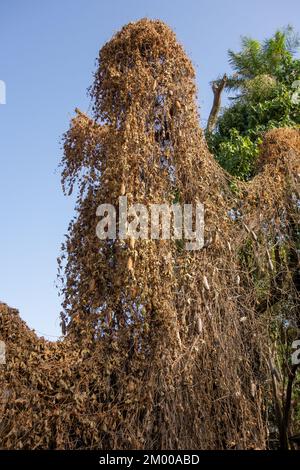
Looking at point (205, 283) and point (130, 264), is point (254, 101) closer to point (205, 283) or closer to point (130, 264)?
point (205, 283)

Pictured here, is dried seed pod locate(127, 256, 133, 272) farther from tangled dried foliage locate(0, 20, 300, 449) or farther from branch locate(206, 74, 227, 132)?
branch locate(206, 74, 227, 132)

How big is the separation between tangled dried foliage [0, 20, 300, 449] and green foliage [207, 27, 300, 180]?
246 centimetres

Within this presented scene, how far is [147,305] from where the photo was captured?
500 cm

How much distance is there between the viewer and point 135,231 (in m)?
5.21

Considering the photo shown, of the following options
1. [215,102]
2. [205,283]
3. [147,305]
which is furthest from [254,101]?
[147,305]

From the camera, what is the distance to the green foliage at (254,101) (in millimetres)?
9191

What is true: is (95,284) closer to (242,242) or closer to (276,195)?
(242,242)

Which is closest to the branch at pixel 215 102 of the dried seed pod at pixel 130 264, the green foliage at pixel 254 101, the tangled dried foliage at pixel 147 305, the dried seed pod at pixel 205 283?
the green foliage at pixel 254 101

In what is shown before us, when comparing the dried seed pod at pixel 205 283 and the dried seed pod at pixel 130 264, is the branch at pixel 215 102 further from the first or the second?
the dried seed pod at pixel 130 264

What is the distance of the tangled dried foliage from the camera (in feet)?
14.8

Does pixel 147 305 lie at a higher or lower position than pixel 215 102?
lower

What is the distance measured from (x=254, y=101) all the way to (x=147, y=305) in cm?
726

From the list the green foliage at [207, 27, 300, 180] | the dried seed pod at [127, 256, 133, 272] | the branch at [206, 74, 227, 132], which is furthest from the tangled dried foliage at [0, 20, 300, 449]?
the branch at [206, 74, 227, 132]

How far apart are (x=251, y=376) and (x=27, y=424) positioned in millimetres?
2213
